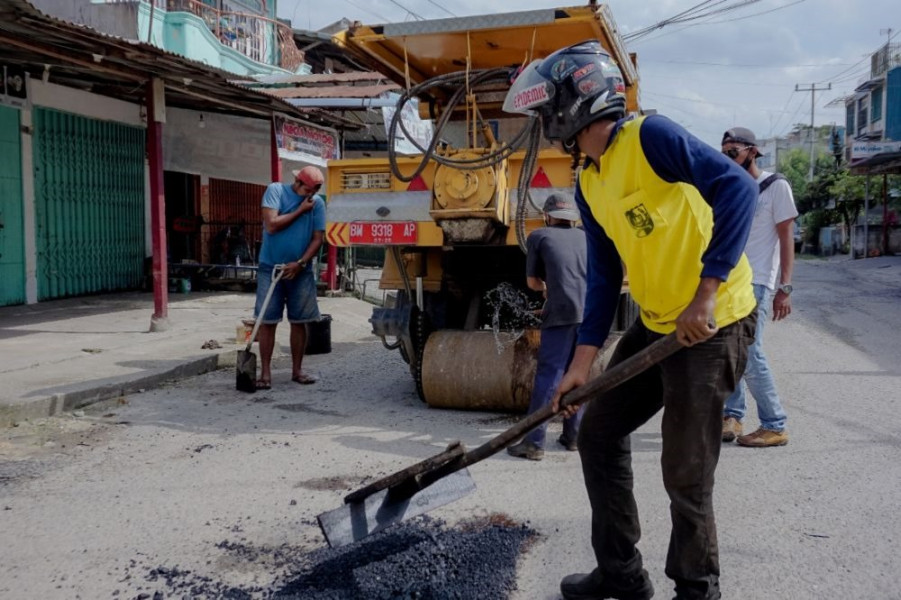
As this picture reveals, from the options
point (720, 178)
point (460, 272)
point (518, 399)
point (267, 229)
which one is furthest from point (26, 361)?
point (720, 178)

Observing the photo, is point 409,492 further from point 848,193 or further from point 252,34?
point 848,193

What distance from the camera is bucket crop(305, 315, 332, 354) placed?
8422 millimetres

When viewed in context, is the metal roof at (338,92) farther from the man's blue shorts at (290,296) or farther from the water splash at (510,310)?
the water splash at (510,310)

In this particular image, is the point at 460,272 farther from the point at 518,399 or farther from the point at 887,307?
the point at 887,307

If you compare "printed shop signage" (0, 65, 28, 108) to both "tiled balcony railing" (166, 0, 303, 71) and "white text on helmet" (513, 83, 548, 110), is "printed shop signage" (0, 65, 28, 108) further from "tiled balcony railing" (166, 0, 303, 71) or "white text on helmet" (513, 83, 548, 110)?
"white text on helmet" (513, 83, 548, 110)

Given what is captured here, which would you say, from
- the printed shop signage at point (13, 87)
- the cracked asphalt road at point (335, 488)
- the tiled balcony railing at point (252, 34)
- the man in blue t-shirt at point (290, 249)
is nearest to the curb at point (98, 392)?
the cracked asphalt road at point (335, 488)

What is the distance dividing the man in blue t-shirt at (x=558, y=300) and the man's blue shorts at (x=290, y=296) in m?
2.52

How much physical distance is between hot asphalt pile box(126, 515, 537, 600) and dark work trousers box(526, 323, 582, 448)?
138 cm

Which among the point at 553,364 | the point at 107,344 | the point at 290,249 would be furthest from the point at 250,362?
the point at 553,364

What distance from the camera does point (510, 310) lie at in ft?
21.3

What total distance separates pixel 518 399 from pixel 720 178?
346cm

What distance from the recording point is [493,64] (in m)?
5.95

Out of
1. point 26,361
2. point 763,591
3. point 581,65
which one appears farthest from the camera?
point 26,361

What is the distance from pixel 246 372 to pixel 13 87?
602cm
